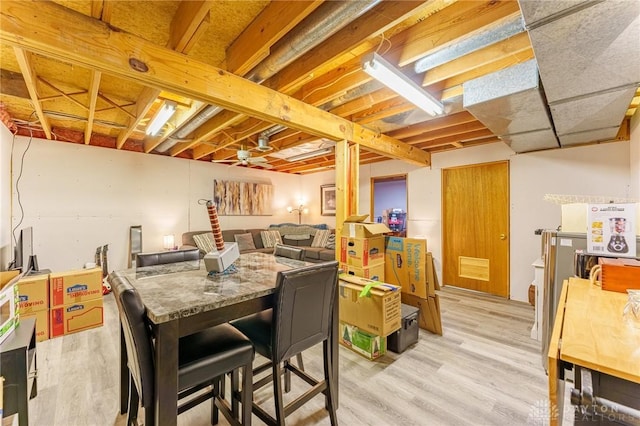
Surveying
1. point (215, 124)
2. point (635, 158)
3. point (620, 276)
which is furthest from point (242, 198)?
point (635, 158)

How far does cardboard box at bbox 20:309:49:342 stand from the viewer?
281 centimetres

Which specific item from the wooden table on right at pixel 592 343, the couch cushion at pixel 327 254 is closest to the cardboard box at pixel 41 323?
the couch cushion at pixel 327 254

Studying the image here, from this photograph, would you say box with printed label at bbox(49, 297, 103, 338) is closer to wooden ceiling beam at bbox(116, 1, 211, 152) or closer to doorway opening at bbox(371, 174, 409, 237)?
wooden ceiling beam at bbox(116, 1, 211, 152)

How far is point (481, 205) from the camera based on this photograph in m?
4.51

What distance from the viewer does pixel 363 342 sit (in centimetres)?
256

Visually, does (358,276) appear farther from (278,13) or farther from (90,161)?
(90,161)

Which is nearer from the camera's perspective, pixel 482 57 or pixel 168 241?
pixel 482 57

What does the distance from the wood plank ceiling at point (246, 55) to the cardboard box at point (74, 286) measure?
6.13 ft

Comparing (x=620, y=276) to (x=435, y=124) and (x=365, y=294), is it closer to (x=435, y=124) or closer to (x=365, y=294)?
(x=365, y=294)

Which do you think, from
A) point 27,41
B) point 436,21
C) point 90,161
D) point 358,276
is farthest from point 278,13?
point 90,161

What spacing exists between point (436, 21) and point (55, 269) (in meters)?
5.94

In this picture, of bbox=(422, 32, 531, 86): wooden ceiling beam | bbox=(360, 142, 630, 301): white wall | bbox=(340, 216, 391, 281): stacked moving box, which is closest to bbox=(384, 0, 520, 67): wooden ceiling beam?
bbox=(422, 32, 531, 86): wooden ceiling beam

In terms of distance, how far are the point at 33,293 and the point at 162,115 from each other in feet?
7.78

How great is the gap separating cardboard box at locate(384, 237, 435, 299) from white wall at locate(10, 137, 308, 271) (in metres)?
4.14
